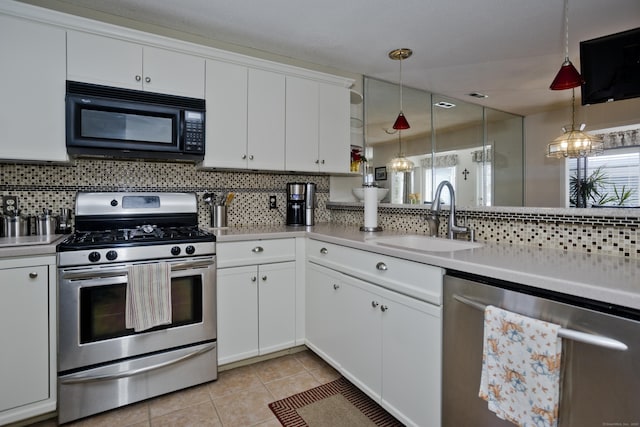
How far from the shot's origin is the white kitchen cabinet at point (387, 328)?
136cm

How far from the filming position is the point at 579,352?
0.91 metres

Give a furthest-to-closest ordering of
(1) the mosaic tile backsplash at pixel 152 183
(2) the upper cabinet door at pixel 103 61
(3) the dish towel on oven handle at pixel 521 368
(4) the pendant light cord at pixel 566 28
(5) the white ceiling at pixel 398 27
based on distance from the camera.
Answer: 1. (4) the pendant light cord at pixel 566 28
2. (5) the white ceiling at pixel 398 27
3. (1) the mosaic tile backsplash at pixel 152 183
4. (2) the upper cabinet door at pixel 103 61
5. (3) the dish towel on oven handle at pixel 521 368

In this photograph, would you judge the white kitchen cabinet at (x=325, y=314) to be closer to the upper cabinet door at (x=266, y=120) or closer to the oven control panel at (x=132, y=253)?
the oven control panel at (x=132, y=253)

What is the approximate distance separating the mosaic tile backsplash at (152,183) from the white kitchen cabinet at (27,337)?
2.16 feet

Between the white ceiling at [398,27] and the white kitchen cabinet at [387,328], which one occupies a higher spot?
the white ceiling at [398,27]

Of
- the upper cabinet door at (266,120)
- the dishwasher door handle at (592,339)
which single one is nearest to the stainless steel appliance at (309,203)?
the upper cabinet door at (266,120)

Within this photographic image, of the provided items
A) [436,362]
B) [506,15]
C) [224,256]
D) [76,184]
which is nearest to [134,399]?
[224,256]

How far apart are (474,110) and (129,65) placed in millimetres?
4573

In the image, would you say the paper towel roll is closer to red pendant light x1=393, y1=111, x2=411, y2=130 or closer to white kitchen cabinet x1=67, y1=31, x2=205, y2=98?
red pendant light x1=393, y1=111, x2=411, y2=130

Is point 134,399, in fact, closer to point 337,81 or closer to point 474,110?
point 337,81

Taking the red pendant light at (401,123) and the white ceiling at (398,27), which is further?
the red pendant light at (401,123)

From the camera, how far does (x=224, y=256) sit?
6.79 feet

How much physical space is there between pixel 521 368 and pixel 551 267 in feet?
1.15

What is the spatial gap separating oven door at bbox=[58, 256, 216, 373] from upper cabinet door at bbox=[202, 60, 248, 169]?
776 mm
